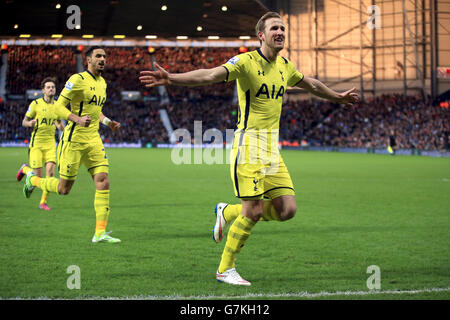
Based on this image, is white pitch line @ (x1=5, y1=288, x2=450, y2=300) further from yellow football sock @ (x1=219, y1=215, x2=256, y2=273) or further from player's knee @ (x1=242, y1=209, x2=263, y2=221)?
player's knee @ (x1=242, y1=209, x2=263, y2=221)

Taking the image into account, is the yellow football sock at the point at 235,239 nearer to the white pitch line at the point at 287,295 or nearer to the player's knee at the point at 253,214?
the player's knee at the point at 253,214

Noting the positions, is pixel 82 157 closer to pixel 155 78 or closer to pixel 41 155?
pixel 155 78

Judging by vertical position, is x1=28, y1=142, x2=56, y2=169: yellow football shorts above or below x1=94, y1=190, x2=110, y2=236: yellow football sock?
above

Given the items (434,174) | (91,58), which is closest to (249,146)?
(91,58)

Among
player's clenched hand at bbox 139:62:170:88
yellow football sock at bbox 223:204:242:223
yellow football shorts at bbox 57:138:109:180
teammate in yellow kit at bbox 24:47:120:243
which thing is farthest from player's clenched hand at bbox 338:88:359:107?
yellow football shorts at bbox 57:138:109:180

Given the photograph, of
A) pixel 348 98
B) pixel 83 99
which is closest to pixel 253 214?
pixel 348 98

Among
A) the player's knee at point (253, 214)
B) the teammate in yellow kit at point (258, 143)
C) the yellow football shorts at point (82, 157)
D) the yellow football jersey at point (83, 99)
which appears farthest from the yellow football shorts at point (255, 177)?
the yellow football jersey at point (83, 99)

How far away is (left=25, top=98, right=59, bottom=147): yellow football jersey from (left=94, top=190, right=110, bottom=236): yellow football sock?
4.84m

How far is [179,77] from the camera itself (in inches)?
197

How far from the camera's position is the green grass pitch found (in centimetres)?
553

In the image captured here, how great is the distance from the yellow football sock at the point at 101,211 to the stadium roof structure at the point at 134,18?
32.5m

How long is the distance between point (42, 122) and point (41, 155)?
0.74 meters

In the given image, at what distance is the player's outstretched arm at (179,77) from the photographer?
4.91 metres
